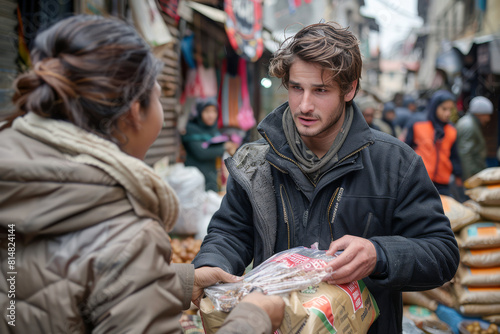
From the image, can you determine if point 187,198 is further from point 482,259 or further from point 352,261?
point 352,261

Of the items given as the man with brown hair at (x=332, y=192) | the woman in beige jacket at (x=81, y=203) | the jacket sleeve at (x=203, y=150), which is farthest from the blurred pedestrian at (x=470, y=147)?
the woman in beige jacket at (x=81, y=203)

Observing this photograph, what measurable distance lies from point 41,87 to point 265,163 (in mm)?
1171

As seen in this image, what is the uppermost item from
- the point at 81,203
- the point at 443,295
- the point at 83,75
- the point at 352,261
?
the point at 83,75

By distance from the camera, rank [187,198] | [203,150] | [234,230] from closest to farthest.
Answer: [234,230] < [187,198] < [203,150]

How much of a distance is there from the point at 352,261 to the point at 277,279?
1.09 ft

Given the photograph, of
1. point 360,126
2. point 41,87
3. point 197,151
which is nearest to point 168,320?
point 41,87

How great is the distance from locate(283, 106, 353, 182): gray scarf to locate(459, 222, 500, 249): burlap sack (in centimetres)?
256

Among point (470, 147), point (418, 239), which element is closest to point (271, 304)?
point (418, 239)

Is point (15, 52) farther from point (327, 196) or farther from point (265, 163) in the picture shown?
point (327, 196)

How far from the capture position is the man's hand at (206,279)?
1.64m

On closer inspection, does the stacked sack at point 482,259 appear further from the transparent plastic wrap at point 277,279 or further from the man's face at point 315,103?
the transparent plastic wrap at point 277,279

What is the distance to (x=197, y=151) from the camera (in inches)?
246

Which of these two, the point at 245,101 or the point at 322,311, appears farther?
the point at 245,101

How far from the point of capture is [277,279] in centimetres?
155
